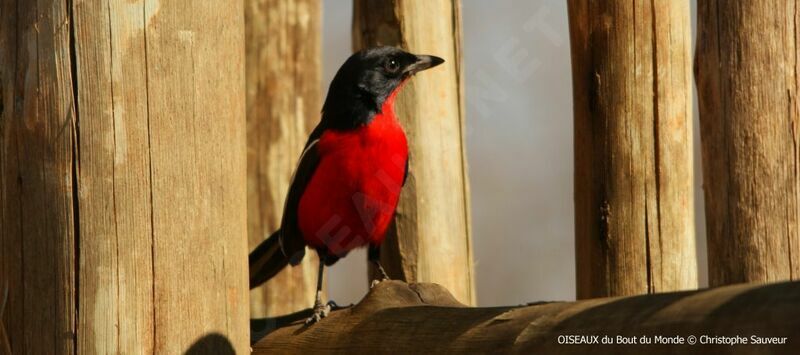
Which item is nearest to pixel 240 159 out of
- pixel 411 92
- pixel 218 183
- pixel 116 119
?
pixel 218 183

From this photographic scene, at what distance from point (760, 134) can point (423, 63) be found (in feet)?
A: 5.01

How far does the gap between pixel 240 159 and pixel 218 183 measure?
0.11 m

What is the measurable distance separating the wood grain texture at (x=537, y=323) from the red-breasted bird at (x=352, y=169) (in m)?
1.31

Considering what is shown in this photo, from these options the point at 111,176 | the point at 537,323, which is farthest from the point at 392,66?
the point at 537,323

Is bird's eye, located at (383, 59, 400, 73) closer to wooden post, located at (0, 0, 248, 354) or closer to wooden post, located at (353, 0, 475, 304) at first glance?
wooden post, located at (353, 0, 475, 304)

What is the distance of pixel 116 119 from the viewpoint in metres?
2.65

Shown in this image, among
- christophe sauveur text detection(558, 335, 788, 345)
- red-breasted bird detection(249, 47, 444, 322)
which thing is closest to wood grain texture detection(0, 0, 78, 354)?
christophe sauveur text detection(558, 335, 788, 345)

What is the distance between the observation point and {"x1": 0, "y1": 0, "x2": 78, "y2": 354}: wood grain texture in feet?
8.73

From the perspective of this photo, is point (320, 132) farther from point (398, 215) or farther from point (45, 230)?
point (45, 230)

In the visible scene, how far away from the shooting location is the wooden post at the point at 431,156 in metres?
5.23

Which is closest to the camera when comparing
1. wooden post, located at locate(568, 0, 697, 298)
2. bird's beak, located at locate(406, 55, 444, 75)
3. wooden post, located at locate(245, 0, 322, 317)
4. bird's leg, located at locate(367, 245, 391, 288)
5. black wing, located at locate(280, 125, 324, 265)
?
wooden post, located at locate(568, 0, 697, 298)

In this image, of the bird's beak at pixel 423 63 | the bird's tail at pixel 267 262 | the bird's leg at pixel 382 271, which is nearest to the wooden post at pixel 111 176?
the bird's beak at pixel 423 63

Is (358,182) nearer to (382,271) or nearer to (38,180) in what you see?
(382,271)

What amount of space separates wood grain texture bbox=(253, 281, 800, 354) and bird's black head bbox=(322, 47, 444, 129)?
159 centimetres
